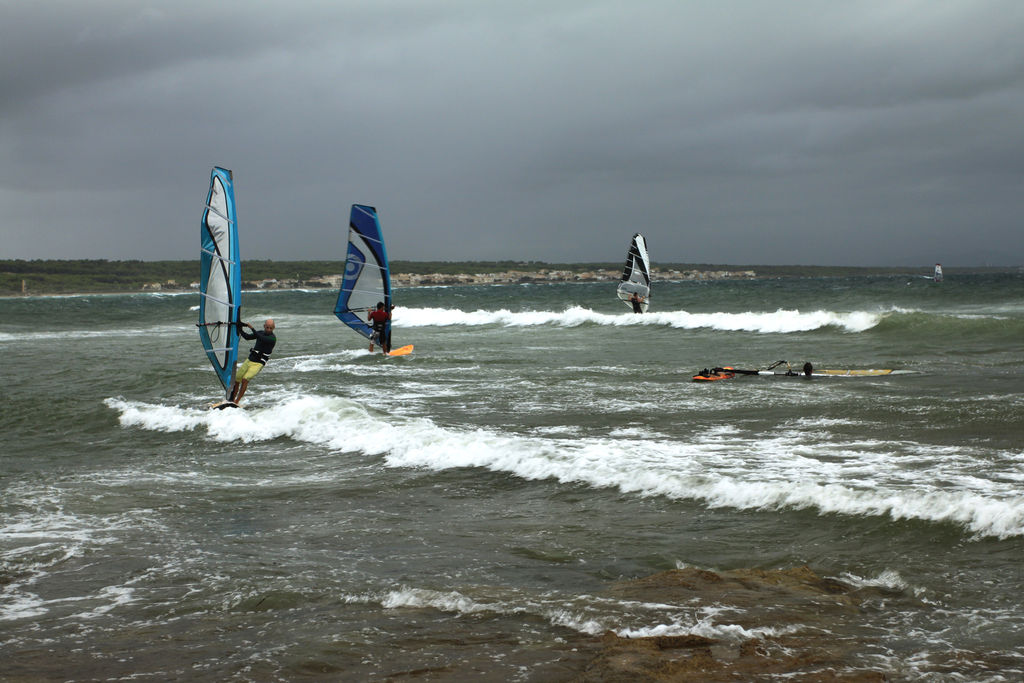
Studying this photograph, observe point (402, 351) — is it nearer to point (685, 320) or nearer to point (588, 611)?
point (685, 320)

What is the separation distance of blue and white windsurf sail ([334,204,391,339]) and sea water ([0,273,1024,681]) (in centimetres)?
557

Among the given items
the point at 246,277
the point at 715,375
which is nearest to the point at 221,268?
the point at 715,375

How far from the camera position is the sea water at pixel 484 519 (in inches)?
169

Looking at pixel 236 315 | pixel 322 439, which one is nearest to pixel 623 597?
pixel 322 439

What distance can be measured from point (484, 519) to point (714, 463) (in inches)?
97.9

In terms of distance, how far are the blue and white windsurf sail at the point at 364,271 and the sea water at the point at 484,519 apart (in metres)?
5.57

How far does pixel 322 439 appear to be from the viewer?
10.4 m

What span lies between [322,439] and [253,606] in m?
5.50

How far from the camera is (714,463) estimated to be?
806 cm

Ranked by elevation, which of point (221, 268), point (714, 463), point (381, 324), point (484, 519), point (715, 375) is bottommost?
point (484, 519)

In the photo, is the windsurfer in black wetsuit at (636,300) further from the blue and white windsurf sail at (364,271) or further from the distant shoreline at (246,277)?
the distant shoreline at (246,277)

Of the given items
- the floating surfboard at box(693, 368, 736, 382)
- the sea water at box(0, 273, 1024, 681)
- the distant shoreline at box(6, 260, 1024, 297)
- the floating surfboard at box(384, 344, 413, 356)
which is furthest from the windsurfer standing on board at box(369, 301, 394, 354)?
the distant shoreline at box(6, 260, 1024, 297)

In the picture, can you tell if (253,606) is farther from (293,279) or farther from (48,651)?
(293,279)

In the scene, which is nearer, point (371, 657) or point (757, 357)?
point (371, 657)
